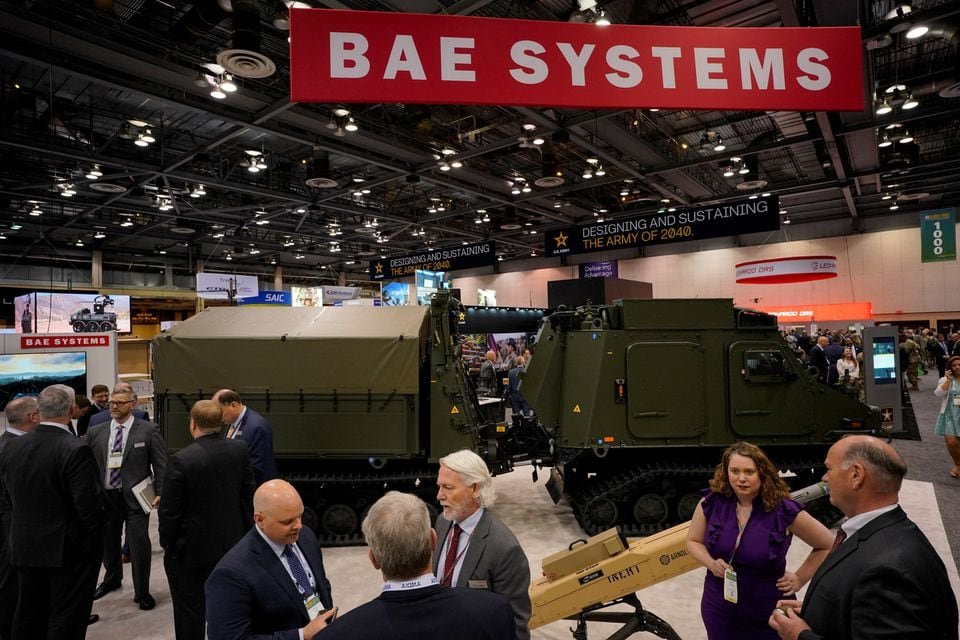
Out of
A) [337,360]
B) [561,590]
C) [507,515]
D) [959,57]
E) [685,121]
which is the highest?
[685,121]

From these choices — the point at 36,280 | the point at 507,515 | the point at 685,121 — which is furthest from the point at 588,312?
the point at 36,280

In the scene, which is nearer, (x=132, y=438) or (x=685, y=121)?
(x=132, y=438)

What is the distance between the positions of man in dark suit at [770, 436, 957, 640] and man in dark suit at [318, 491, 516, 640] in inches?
44.8

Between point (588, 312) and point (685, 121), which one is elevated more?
point (685, 121)

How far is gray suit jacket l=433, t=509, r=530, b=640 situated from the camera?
7.82 feet

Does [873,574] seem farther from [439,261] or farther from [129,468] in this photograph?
[439,261]

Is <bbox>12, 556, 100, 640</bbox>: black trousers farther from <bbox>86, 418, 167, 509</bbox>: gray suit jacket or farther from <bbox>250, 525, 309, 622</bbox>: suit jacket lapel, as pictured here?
<bbox>250, 525, 309, 622</bbox>: suit jacket lapel

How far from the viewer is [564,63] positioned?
364 centimetres

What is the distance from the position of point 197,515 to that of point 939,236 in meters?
22.1

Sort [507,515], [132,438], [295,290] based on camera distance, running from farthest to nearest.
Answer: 1. [295,290]
2. [507,515]
3. [132,438]

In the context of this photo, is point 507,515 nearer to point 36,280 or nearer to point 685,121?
point 685,121

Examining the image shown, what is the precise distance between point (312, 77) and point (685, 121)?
505 inches

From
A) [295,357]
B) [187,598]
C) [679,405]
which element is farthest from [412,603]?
[679,405]

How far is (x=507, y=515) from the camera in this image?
23.3 feet
